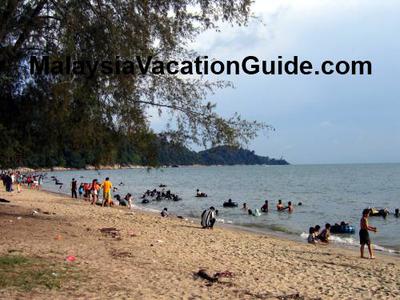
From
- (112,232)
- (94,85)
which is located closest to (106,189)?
(112,232)

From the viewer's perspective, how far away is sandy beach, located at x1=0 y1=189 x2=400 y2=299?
8938 mm

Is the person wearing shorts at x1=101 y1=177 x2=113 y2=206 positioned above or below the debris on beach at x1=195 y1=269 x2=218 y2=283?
above

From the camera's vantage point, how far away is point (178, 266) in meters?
11.4

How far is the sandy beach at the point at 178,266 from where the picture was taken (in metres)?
8.94

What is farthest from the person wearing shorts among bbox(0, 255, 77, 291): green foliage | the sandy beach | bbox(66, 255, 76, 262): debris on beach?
bbox(0, 255, 77, 291): green foliage

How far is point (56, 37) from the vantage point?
12398 mm

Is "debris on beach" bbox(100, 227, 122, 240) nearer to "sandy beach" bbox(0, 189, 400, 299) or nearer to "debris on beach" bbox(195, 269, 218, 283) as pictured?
"sandy beach" bbox(0, 189, 400, 299)

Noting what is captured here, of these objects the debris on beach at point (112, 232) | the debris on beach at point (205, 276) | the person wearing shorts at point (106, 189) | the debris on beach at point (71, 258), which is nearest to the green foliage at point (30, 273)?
the debris on beach at point (71, 258)

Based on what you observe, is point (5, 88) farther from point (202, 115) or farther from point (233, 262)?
point (233, 262)

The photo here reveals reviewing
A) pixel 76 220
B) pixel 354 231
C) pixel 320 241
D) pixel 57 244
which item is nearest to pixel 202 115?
pixel 57 244

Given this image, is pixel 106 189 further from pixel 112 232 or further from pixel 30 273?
pixel 30 273

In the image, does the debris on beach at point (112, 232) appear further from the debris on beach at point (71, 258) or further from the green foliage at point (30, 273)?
the green foliage at point (30, 273)

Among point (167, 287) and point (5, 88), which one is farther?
point (5, 88)

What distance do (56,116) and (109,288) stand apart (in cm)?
568
